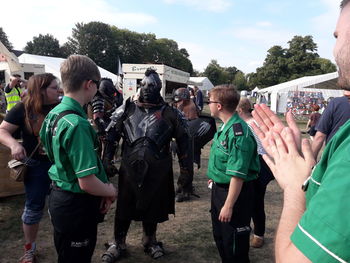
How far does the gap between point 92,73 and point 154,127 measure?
98 cm

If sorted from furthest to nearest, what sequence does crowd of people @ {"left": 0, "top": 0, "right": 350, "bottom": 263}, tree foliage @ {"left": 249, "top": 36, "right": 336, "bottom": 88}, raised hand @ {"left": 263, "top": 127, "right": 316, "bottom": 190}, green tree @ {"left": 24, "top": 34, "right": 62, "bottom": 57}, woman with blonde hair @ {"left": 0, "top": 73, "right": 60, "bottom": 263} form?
green tree @ {"left": 24, "top": 34, "right": 62, "bottom": 57}, tree foliage @ {"left": 249, "top": 36, "right": 336, "bottom": 88}, woman with blonde hair @ {"left": 0, "top": 73, "right": 60, "bottom": 263}, raised hand @ {"left": 263, "top": 127, "right": 316, "bottom": 190}, crowd of people @ {"left": 0, "top": 0, "right": 350, "bottom": 263}

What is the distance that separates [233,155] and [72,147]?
1385mm

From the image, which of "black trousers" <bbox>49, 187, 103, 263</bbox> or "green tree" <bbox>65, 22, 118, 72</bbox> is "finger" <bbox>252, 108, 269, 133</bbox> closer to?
"black trousers" <bbox>49, 187, 103, 263</bbox>

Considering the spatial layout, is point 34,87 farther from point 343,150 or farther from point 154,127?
point 343,150

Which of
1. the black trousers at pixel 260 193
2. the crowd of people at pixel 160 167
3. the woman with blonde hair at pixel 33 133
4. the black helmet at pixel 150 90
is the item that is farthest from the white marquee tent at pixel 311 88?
the woman with blonde hair at pixel 33 133

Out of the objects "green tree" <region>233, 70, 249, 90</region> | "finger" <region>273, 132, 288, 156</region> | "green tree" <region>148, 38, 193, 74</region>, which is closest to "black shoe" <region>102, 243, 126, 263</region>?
"finger" <region>273, 132, 288, 156</region>

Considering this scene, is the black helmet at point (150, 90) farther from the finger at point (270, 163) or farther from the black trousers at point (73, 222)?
the finger at point (270, 163)

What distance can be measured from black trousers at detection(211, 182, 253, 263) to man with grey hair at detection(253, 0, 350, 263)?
1.45 metres

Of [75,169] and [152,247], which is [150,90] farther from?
[152,247]

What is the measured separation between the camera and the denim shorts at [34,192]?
2.98 m

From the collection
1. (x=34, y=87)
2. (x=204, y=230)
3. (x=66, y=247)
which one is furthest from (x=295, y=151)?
(x=204, y=230)

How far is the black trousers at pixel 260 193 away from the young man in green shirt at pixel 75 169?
2132 mm

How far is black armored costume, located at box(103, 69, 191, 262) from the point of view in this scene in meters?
2.87

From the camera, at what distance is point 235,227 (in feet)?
8.29
